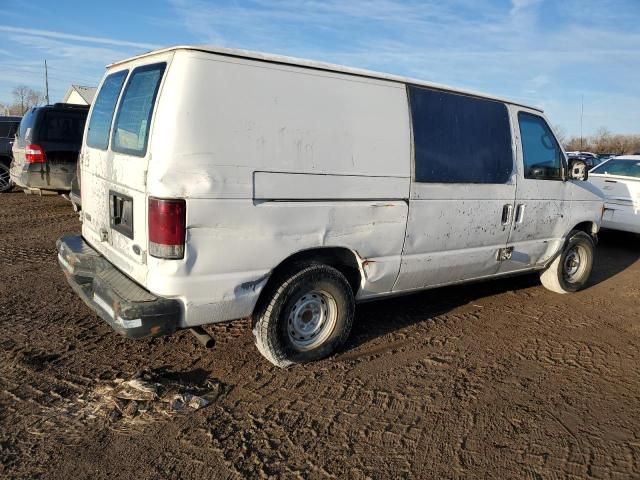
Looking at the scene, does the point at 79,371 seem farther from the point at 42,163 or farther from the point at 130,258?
the point at 42,163

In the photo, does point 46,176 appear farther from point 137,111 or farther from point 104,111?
point 137,111

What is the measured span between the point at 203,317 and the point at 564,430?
241cm

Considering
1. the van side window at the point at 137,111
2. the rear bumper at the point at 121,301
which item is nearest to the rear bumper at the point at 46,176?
the rear bumper at the point at 121,301

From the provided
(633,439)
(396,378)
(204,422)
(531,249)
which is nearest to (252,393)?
(204,422)

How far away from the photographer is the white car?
8.53 meters

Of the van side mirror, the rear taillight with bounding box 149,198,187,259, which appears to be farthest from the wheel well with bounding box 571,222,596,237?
the rear taillight with bounding box 149,198,187,259

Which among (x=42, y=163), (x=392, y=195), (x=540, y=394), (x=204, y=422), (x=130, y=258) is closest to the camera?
(x=204, y=422)

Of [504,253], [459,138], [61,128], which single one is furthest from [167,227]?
[61,128]

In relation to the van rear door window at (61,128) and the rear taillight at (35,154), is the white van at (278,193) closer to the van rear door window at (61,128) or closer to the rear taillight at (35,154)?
the rear taillight at (35,154)

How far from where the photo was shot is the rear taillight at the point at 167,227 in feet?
9.74

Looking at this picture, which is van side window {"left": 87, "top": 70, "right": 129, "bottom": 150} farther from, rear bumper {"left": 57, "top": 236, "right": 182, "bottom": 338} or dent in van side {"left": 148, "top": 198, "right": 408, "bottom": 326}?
dent in van side {"left": 148, "top": 198, "right": 408, "bottom": 326}

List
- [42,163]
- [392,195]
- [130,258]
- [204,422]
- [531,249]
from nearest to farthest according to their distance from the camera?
[204,422] → [130,258] → [392,195] → [531,249] → [42,163]

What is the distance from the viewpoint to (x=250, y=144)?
10.4 ft

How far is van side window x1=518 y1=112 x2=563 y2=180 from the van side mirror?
0.52 feet
